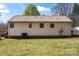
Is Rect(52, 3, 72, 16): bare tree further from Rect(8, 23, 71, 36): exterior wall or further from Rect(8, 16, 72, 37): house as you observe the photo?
Rect(8, 23, 71, 36): exterior wall

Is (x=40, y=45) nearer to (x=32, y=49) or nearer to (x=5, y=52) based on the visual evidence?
(x=32, y=49)

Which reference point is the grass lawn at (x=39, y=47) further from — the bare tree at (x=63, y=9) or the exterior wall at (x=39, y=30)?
the bare tree at (x=63, y=9)

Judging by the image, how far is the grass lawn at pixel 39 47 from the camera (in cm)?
919

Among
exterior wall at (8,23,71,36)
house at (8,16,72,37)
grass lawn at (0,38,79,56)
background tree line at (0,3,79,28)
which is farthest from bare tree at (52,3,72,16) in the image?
grass lawn at (0,38,79,56)

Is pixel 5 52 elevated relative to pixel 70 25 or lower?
lower

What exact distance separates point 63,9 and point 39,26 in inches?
117

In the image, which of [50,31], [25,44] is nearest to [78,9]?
[50,31]

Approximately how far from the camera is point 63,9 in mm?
9422

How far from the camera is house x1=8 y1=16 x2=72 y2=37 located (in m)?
10.5

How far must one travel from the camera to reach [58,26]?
1103 centimetres

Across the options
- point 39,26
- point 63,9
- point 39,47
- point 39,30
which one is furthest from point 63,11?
point 39,26

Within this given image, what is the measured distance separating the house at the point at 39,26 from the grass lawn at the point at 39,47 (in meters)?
0.33

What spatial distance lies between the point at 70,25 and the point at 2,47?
2.71 meters

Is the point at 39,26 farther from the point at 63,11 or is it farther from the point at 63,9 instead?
the point at 63,9
